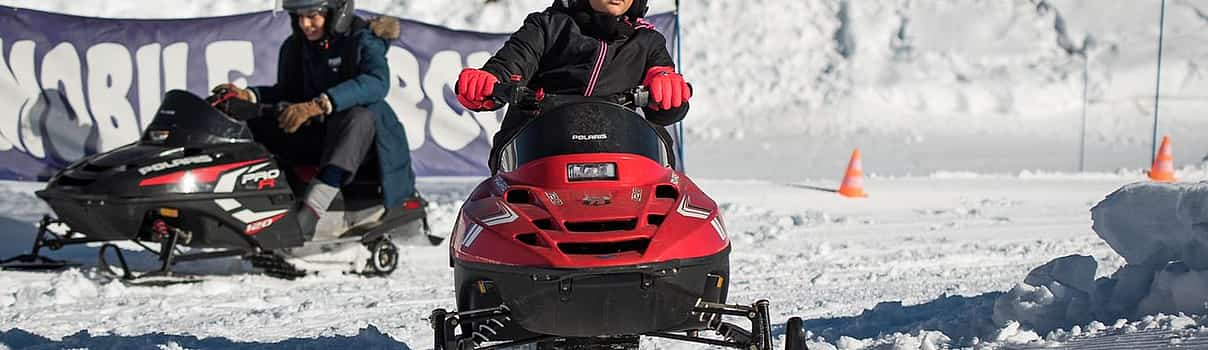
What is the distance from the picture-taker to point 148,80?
9258mm

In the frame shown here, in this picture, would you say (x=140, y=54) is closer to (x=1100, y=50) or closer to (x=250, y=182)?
(x=250, y=182)

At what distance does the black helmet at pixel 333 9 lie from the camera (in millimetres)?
6980

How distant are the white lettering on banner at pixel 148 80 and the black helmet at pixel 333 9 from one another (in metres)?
2.43

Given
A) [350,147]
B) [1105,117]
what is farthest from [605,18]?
[1105,117]

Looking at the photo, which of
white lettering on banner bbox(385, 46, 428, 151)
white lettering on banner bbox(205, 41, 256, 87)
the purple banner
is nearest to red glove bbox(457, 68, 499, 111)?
the purple banner

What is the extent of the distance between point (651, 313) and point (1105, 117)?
1378 centimetres

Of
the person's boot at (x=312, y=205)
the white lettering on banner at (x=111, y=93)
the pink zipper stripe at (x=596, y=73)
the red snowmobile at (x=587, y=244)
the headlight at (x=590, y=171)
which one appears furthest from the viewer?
the white lettering on banner at (x=111, y=93)

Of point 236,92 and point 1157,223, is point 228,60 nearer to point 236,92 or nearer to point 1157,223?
point 236,92

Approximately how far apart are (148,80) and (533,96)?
6273 millimetres

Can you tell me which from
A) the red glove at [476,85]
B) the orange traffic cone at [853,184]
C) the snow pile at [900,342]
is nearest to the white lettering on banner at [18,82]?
the orange traffic cone at [853,184]

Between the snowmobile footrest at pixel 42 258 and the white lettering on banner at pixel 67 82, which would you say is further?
the white lettering on banner at pixel 67 82

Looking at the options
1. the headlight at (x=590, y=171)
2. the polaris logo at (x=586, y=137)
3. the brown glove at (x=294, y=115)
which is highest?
the polaris logo at (x=586, y=137)

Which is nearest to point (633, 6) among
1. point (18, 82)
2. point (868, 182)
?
point (18, 82)

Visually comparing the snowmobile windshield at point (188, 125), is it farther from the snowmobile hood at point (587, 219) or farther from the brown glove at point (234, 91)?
the snowmobile hood at point (587, 219)
